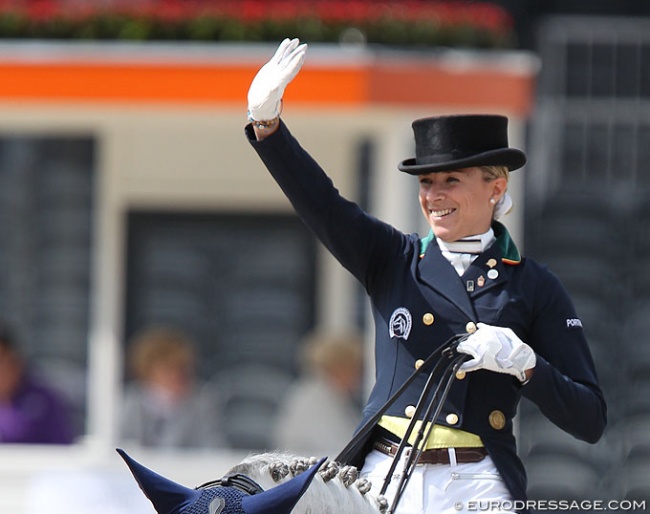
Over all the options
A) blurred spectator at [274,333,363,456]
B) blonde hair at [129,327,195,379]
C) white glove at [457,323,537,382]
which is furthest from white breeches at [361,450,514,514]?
blonde hair at [129,327,195,379]

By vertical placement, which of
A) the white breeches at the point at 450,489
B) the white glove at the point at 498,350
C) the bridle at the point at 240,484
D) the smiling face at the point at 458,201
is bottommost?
the white breeches at the point at 450,489

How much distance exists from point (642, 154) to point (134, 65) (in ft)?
13.9

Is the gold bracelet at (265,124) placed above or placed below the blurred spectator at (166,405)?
above

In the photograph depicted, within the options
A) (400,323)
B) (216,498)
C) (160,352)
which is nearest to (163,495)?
(216,498)

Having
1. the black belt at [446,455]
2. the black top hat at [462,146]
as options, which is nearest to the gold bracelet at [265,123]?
→ the black top hat at [462,146]

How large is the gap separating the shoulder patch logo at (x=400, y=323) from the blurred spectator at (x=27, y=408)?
4402 mm

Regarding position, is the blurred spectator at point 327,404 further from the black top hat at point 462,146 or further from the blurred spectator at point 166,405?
the black top hat at point 462,146

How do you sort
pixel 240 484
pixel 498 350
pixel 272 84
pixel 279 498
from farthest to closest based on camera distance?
pixel 272 84 < pixel 498 350 < pixel 240 484 < pixel 279 498

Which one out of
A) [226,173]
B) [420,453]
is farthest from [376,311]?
[226,173]

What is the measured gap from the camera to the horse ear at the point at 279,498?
2633mm

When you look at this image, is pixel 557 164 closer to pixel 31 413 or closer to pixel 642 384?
pixel 642 384

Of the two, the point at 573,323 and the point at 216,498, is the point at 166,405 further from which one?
the point at 216,498

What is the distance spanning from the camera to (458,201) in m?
3.58

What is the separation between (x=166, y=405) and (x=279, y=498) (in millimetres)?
5358
